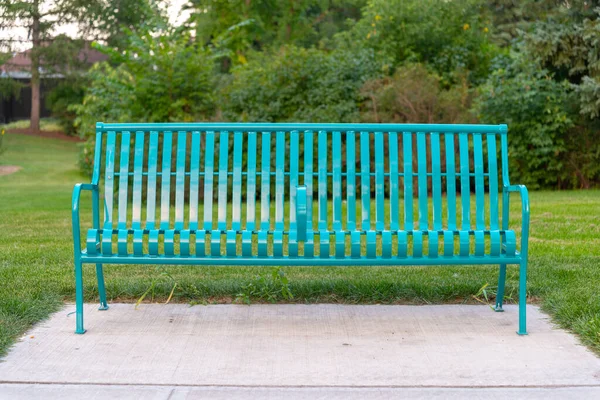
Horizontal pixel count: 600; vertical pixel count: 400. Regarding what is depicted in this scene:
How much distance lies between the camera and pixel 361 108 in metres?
15.9

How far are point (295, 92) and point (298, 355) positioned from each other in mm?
12069

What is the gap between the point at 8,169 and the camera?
25266mm

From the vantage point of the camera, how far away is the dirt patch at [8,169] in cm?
2423

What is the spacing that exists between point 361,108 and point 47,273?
10914 mm

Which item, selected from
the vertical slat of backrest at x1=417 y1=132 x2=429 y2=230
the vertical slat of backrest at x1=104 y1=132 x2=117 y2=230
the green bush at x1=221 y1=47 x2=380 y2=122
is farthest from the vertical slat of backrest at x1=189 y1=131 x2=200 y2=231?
the green bush at x1=221 y1=47 x2=380 y2=122

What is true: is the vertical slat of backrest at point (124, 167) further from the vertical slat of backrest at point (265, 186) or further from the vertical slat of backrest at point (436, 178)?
the vertical slat of backrest at point (436, 178)

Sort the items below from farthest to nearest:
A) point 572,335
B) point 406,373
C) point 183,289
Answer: point 183,289, point 572,335, point 406,373

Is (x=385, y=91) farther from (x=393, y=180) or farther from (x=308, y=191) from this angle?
(x=308, y=191)

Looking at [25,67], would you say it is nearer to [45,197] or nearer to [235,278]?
[45,197]

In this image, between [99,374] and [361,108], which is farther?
[361,108]

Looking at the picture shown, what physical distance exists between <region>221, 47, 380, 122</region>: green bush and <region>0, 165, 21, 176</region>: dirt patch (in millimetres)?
11482

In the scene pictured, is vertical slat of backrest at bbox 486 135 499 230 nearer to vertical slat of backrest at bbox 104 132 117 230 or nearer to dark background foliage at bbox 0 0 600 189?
vertical slat of backrest at bbox 104 132 117 230

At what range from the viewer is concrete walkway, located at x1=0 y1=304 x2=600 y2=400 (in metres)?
3.42

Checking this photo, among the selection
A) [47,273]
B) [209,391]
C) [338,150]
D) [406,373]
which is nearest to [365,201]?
[338,150]
